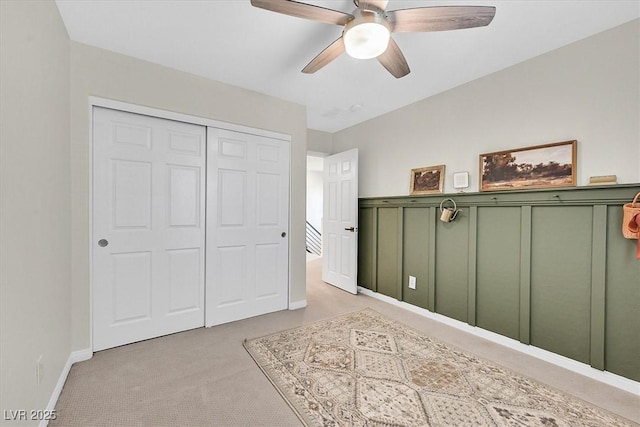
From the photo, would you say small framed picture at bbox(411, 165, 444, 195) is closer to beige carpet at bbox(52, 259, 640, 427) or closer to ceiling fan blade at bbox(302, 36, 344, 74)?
beige carpet at bbox(52, 259, 640, 427)

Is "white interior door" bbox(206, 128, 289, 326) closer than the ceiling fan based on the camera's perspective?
No

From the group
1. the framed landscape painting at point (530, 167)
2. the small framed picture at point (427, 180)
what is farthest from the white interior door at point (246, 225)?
the framed landscape painting at point (530, 167)

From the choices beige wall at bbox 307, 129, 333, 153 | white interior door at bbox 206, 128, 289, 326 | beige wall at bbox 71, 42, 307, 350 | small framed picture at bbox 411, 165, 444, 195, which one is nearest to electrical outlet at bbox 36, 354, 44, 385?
beige wall at bbox 71, 42, 307, 350

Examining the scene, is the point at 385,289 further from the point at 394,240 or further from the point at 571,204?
the point at 571,204

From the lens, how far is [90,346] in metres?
2.23

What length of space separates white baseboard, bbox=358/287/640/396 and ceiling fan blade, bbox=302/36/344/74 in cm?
273

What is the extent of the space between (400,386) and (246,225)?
2057 millimetres

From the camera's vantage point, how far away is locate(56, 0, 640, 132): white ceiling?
5.95 feet

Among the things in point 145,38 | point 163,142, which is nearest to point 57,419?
point 163,142

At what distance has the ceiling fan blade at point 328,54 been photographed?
1.86 m

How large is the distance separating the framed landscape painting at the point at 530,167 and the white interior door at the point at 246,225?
211 cm

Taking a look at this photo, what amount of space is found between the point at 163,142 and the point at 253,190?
955 mm

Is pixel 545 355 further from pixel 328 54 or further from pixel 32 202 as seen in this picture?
pixel 32 202

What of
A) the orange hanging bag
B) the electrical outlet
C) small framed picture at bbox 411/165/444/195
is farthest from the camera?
small framed picture at bbox 411/165/444/195
